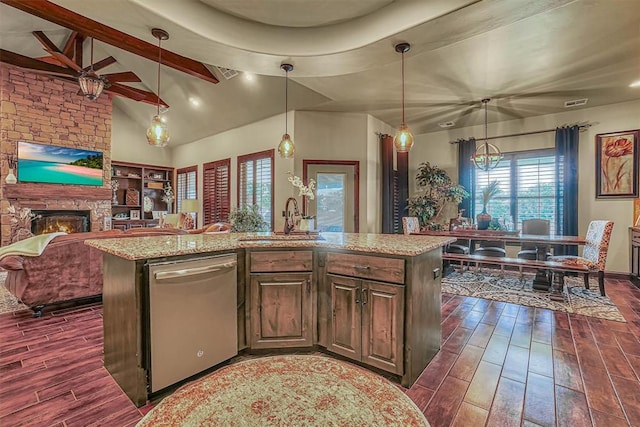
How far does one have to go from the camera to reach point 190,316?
6.74 ft

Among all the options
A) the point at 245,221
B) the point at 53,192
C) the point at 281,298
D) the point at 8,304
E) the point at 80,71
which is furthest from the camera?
the point at 53,192

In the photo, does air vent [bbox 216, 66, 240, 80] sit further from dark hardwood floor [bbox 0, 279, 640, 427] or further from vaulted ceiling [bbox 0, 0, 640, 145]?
dark hardwood floor [bbox 0, 279, 640, 427]

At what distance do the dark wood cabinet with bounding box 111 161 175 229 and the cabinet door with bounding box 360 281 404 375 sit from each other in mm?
8440

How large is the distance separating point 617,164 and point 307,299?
617 centimetres

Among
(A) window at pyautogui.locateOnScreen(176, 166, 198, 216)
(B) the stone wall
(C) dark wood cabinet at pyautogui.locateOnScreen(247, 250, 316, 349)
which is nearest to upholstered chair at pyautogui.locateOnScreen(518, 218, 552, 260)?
(C) dark wood cabinet at pyautogui.locateOnScreen(247, 250, 316, 349)

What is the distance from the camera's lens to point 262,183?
638 centimetres

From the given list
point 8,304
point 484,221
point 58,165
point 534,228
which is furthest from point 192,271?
point 58,165

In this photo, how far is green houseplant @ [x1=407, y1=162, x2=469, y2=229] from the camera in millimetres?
A: 6402

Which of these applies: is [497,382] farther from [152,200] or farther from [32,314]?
[152,200]

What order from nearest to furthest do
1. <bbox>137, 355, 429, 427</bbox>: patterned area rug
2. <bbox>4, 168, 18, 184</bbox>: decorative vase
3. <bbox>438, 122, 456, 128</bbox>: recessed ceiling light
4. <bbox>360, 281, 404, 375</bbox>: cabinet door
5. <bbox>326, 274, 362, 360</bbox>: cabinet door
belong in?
<bbox>137, 355, 429, 427</bbox>: patterned area rug, <bbox>360, 281, 404, 375</bbox>: cabinet door, <bbox>326, 274, 362, 360</bbox>: cabinet door, <bbox>4, 168, 18, 184</bbox>: decorative vase, <bbox>438, 122, 456, 128</bbox>: recessed ceiling light

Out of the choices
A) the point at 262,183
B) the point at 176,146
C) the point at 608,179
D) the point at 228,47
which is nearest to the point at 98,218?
the point at 176,146

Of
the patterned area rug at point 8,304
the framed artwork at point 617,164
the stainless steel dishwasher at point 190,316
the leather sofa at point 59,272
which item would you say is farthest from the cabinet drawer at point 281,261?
the framed artwork at point 617,164

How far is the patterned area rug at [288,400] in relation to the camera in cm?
67

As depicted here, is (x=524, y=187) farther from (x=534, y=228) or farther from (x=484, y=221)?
(x=484, y=221)
